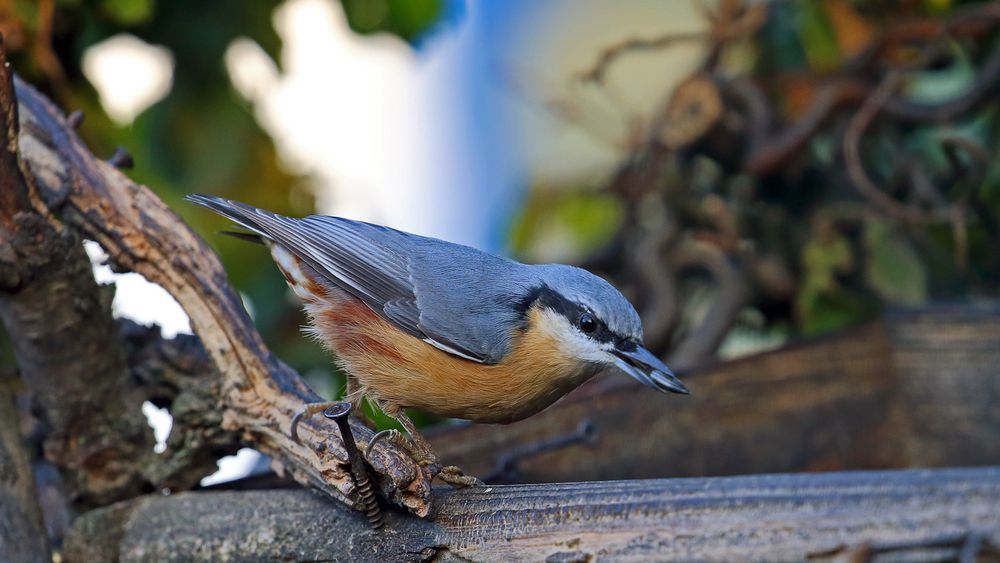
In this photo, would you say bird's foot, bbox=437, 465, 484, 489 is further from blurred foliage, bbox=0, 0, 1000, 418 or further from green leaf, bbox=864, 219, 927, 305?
green leaf, bbox=864, 219, 927, 305

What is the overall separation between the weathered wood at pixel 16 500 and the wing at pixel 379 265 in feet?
1.87

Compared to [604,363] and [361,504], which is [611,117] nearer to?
[604,363]

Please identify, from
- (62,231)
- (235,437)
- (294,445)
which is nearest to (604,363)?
(294,445)

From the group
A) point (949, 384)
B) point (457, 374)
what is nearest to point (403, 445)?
point (457, 374)

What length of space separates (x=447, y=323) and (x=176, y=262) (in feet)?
1.52

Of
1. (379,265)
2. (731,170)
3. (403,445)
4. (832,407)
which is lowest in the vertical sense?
(403,445)

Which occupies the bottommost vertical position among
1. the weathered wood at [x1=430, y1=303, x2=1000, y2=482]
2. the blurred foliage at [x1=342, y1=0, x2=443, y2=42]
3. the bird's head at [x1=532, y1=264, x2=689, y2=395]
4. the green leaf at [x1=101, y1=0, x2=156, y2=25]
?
the bird's head at [x1=532, y1=264, x2=689, y2=395]

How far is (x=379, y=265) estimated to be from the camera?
1.88 metres

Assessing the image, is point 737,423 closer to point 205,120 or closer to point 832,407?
point 832,407

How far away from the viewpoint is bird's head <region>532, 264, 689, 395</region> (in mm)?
1691

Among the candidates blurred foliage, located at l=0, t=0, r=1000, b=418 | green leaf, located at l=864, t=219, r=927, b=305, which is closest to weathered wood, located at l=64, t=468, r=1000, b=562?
green leaf, located at l=864, t=219, r=927, b=305

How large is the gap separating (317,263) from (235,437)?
13.1 inches

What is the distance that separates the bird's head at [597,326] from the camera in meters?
1.69

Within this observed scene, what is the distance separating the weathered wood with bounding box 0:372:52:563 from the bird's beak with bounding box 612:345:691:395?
3.39 feet
